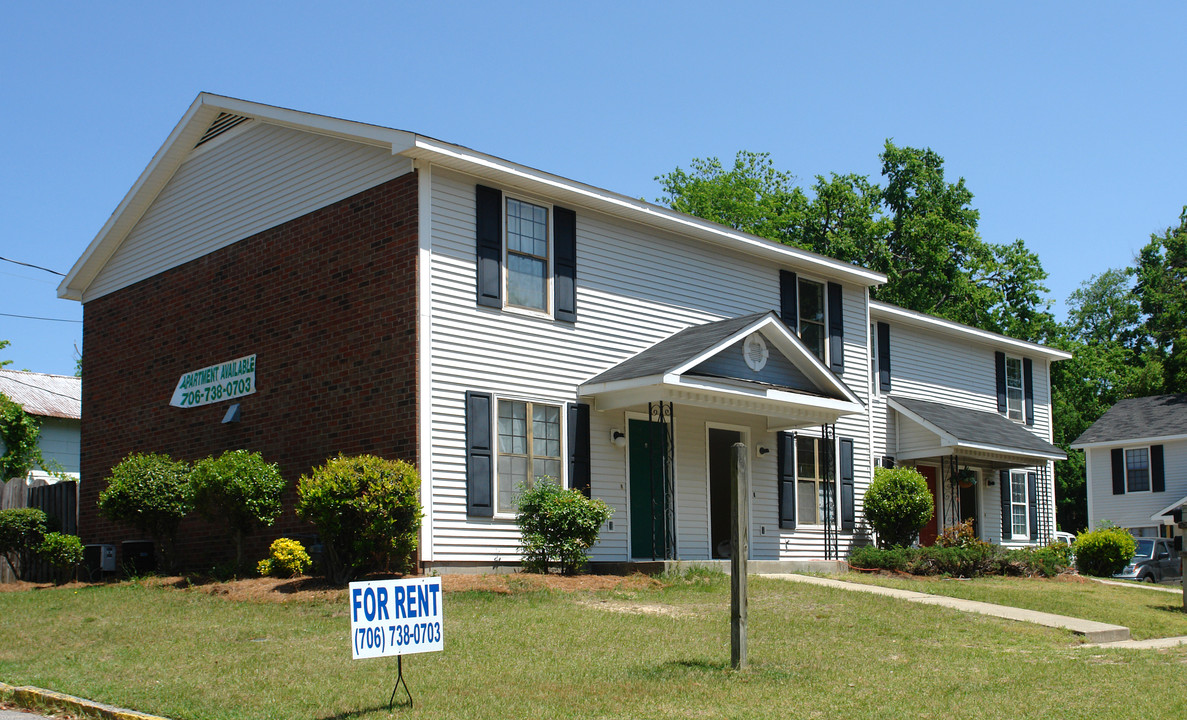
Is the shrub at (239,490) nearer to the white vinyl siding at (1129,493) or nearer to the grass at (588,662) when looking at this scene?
the grass at (588,662)

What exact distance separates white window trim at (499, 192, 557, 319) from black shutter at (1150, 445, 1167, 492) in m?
29.8

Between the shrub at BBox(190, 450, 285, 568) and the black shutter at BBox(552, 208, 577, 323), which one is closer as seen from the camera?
the shrub at BBox(190, 450, 285, 568)

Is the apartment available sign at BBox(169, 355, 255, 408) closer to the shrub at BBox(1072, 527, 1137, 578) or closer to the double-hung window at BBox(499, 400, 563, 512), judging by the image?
the double-hung window at BBox(499, 400, 563, 512)

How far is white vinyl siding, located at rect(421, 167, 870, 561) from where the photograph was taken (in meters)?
15.6

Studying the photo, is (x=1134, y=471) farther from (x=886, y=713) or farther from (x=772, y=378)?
(x=886, y=713)

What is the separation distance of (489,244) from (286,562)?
5437mm

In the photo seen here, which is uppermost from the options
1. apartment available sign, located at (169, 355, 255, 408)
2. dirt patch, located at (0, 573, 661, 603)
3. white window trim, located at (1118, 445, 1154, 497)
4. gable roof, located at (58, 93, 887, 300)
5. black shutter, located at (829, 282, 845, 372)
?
gable roof, located at (58, 93, 887, 300)

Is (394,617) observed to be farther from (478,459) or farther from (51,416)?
(51,416)

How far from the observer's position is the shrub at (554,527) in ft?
51.5

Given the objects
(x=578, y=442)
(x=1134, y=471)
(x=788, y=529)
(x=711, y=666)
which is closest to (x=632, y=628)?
(x=711, y=666)

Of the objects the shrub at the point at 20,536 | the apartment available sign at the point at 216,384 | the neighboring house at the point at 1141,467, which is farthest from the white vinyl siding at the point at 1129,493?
the shrub at the point at 20,536

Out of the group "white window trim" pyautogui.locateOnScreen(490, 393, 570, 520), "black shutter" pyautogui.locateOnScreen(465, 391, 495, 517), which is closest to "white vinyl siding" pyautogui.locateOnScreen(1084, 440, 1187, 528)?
"white window trim" pyautogui.locateOnScreen(490, 393, 570, 520)

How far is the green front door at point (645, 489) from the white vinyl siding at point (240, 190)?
5885 mm

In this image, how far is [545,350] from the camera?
1702 centimetres
